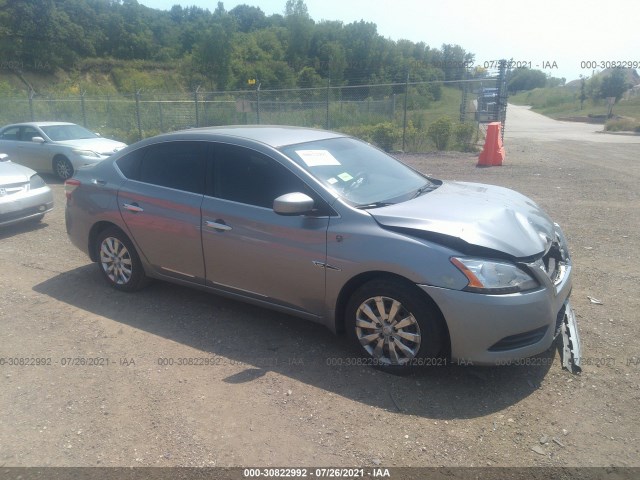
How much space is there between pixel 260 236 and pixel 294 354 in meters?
0.96

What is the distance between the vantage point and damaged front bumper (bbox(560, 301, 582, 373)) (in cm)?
375

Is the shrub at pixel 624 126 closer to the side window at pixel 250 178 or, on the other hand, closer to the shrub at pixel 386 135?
the shrub at pixel 386 135

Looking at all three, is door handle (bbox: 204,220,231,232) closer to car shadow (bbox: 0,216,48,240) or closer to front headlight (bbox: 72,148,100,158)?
car shadow (bbox: 0,216,48,240)

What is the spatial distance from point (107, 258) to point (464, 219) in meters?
3.61

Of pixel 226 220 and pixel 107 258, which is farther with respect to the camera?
pixel 107 258

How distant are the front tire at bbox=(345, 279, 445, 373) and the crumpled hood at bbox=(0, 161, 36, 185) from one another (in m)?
6.05

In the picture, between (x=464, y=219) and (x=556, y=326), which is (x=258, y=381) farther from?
(x=556, y=326)

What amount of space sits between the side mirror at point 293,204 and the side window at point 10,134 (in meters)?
11.6

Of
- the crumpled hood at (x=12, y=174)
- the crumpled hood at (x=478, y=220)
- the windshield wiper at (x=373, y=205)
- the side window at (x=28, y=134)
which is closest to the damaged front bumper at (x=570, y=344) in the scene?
the crumpled hood at (x=478, y=220)

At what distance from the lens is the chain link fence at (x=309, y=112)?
17797mm

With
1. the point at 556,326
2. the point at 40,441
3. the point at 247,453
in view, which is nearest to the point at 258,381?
the point at 247,453

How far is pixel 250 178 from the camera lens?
14.4 ft

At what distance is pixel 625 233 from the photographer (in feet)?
23.3

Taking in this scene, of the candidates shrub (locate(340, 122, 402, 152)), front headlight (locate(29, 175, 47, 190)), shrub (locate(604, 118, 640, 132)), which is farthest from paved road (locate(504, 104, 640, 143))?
front headlight (locate(29, 175, 47, 190))
